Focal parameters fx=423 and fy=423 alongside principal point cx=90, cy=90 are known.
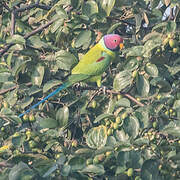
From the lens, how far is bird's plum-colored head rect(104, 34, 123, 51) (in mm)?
3378

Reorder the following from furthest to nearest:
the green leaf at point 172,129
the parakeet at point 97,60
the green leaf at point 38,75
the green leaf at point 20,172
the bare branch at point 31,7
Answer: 1. the parakeet at point 97,60
2. the bare branch at point 31,7
3. the green leaf at point 38,75
4. the green leaf at point 172,129
5. the green leaf at point 20,172

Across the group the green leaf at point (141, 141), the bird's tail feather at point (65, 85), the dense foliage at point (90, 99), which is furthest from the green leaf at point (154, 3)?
the green leaf at point (141, 141)

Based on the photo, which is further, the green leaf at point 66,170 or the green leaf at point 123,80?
→ the green leaf at point 123,80

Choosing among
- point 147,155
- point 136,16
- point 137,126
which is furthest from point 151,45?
point 147,155

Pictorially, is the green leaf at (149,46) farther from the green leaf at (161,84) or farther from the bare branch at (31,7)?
the bare branch at (31,7)

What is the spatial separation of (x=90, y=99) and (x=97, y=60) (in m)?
0.83

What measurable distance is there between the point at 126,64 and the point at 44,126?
679 mm

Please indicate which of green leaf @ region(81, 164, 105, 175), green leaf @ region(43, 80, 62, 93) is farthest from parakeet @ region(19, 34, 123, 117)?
green leaf @ region(81, 164, 105, 175)

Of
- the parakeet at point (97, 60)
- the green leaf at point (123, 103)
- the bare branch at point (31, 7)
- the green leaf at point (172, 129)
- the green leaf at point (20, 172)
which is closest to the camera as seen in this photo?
the green leaf at point (20, 172)

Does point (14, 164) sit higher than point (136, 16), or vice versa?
point (136, 16)

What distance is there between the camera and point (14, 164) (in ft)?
7.45

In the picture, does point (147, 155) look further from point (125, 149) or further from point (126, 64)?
point (126, 64)

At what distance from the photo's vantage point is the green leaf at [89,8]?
301 cm

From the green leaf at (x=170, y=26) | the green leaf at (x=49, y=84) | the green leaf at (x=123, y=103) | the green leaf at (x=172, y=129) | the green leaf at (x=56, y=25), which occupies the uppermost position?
→ the green leaf at (x=170, y=26)
